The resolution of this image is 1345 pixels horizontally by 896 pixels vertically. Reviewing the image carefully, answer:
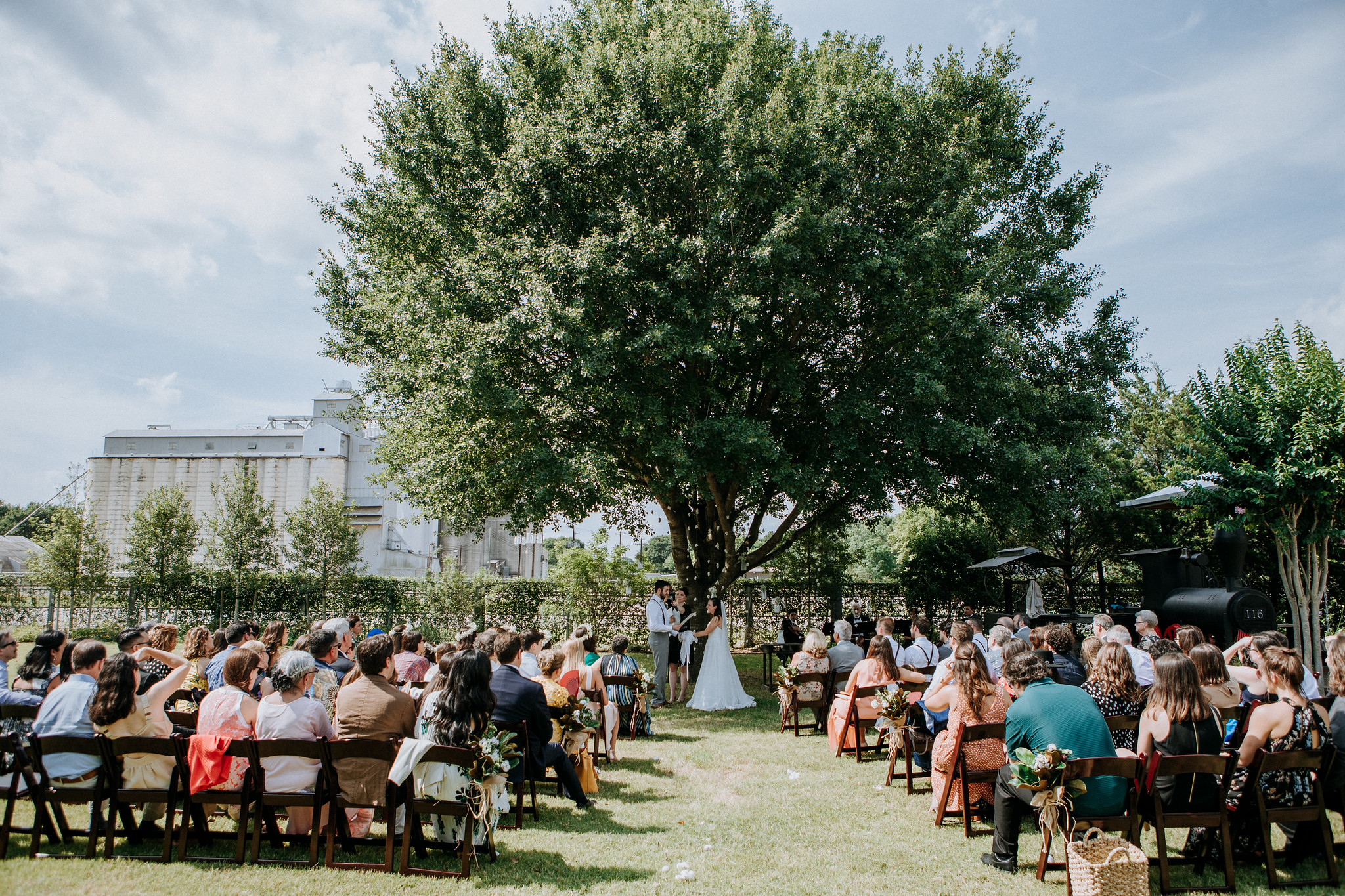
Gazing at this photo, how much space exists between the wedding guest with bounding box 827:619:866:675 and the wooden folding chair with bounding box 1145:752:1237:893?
5.46m

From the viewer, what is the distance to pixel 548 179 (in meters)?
12.9

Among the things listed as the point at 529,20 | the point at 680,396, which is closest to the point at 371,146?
the point at 529,20

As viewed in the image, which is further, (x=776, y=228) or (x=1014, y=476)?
(x=1014, y=476)

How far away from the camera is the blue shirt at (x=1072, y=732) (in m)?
5.18

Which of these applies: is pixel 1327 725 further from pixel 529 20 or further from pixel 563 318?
pixel 529 20

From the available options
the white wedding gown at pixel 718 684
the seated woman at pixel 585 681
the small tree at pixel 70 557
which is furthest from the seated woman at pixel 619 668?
the small tree at pixel 70 557

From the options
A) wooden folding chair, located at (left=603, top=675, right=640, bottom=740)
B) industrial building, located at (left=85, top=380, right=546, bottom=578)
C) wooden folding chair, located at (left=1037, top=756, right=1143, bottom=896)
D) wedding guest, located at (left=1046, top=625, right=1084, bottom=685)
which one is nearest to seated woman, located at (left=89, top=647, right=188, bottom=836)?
wooden folding chair, located at (left=603, top=675, right=640, bottom=740)

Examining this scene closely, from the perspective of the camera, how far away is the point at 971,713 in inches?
247

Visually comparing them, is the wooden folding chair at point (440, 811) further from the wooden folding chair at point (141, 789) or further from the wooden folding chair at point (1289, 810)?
the wooden folding chair at point (1289, 810)

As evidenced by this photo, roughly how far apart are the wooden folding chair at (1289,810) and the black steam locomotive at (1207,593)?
936cm

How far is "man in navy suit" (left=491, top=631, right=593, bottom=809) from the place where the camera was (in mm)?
6695

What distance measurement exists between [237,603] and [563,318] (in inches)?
713

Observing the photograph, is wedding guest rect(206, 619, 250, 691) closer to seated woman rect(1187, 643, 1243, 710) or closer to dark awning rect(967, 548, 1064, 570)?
seated woman rect(1187, 643, 1243, 710)

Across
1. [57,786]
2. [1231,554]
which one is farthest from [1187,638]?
[57,786]
